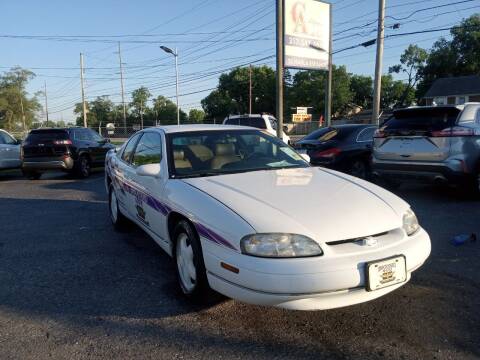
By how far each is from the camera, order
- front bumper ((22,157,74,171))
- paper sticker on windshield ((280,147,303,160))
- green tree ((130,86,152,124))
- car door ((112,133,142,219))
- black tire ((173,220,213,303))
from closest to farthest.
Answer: black tire ((173,220,213,303)), paper sticker on windshield ((280,147,303,160)), car door ((112,133,142,219)), front bumper ((22,157,74,171)), green tree ((130,86,152,124))

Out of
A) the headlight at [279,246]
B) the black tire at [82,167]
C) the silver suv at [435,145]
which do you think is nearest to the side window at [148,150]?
the headlight at [279,246]

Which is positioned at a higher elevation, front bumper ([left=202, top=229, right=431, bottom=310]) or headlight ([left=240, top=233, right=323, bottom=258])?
headlight ([left=240, top=233, right=323, bottom=258])

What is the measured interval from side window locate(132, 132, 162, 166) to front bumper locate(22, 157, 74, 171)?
7500mm

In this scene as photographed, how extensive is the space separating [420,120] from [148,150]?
469 centimetres

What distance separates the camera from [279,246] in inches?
107

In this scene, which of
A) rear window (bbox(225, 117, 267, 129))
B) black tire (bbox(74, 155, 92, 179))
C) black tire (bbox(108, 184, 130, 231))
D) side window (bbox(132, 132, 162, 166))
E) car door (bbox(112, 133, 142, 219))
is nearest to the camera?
side window (bbox(132, 132, 162, 166))

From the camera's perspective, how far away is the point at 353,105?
80.7 m

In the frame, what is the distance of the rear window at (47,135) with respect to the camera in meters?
11.9

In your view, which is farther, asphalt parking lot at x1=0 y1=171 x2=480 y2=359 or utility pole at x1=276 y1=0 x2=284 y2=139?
utility pole at x1=276 y1=0 x2=284 y2=139

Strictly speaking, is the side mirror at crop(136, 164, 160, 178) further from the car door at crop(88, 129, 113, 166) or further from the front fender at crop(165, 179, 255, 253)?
the car door at crop(88, 129, 113, 166)

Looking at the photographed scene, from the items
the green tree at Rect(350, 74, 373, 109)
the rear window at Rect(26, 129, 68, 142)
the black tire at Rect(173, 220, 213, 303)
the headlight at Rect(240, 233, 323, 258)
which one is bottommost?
the black tire at Rect(173, 220, 213, 303)

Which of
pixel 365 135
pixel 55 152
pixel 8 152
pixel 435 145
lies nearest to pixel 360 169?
pixel 365 135

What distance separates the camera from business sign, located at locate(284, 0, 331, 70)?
15773 mm

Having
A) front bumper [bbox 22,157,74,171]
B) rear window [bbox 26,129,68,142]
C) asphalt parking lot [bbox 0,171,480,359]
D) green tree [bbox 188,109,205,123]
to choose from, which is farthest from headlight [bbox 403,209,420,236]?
green tree [bbox 188,109,205,123]
